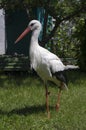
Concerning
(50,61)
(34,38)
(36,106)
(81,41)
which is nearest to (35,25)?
(34,38)

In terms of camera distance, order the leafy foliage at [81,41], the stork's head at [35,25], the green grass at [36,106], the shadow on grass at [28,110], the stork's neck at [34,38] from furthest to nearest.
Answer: the leafy foliage at [81,41] → the shadow on grass at [28,110] → the stork's head at [35,25] → the stork's neck at [34,38] → the green grass at [36,106]

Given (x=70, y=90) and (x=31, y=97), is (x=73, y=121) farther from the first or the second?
(x=70, y=90)

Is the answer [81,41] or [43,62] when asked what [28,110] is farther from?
[81,41]

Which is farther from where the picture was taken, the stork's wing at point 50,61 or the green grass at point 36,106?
the stork's wing at point 50,61

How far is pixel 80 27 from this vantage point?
16109mm

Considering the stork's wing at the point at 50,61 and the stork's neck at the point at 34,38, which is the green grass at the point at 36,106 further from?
the stork's neck at the point at 34,38

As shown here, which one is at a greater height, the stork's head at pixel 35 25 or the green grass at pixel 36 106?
the stork's head at pixel 35 25

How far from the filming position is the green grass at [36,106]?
7.59 meters

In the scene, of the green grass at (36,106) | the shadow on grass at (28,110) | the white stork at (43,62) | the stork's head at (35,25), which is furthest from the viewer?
the shadow on grass at (28,110)

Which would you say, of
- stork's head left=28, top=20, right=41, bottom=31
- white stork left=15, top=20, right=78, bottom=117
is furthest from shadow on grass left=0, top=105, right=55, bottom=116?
stork's head left=28, top=20, right=41, bottom=31

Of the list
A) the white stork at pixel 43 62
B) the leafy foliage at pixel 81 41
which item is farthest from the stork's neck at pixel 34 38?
A: the leafy foliage at pixel 81 41

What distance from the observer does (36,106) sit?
31.1 feet

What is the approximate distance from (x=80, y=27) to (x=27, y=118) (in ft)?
27.6

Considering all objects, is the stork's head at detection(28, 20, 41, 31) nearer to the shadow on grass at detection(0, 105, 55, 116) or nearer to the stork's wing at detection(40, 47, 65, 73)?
the stork's wing at detection(40, 47, 65, 73)
